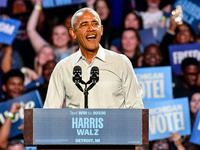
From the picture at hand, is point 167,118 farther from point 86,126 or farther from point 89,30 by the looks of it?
point 86,126

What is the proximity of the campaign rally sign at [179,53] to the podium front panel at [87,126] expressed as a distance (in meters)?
3.90

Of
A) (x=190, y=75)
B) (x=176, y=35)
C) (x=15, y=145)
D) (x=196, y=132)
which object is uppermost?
(x=176, y=35)

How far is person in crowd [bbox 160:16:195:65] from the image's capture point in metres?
5.80

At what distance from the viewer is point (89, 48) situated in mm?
2262

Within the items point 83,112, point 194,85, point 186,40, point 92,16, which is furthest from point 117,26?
point 83,112

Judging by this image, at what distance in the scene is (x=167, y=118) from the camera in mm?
5543

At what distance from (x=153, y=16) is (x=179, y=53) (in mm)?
691

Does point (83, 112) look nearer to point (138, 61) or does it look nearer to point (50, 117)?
point (50, 117)

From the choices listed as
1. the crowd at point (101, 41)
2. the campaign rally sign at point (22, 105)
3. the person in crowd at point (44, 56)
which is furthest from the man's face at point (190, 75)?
the campaign rally sign at point (22, 105)

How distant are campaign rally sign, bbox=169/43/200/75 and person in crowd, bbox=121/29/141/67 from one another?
51 cm

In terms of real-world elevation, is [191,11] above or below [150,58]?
above

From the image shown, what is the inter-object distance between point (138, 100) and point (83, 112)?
421mm

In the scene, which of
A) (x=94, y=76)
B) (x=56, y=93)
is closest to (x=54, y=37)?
(x=56, y=93)

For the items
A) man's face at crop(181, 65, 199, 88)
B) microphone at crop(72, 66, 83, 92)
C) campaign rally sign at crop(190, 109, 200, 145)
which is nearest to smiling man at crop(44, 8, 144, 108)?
microphone at crop(72, 66, 83, 92)
